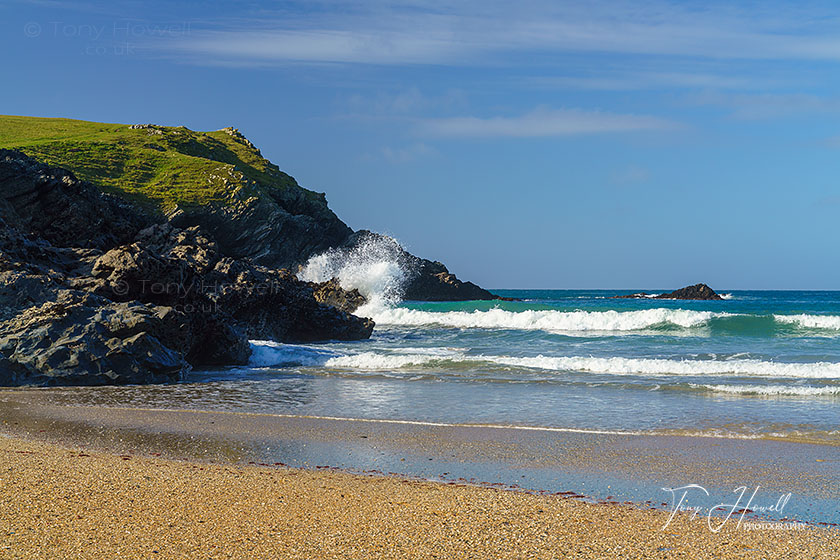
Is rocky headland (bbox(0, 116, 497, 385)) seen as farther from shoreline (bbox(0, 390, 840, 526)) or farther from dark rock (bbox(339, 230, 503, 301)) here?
dark rock (bbox(339, 230, 503, 301))

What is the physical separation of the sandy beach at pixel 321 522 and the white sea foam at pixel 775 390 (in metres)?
7.32

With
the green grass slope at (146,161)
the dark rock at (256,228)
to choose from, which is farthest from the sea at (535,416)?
the green grass slope at (146,161)

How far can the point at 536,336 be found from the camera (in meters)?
23.8

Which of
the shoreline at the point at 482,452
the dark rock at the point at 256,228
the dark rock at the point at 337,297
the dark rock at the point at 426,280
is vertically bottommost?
the shoreline at the point at 482,452

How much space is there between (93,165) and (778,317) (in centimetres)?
4852

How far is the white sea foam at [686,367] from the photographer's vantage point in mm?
13969

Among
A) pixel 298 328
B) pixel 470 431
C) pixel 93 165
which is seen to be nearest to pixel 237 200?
pixel 93 165

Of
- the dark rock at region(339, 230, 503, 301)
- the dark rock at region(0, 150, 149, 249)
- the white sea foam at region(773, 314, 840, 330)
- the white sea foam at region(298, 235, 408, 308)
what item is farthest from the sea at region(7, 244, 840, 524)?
the dark rock at region(339, 230, 503, 301)

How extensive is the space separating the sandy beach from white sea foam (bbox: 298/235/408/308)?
3303 centimetres

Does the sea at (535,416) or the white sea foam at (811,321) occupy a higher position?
the white sea foam at (811,321)

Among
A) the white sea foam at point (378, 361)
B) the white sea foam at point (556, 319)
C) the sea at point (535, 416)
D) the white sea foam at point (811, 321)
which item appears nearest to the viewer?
the sea at point (535, 416)

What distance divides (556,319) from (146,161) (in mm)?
40455

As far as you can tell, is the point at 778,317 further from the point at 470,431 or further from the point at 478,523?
the point at 478,523

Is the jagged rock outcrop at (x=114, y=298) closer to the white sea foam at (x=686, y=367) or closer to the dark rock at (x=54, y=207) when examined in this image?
the dark rock at (x=54, y=207)
